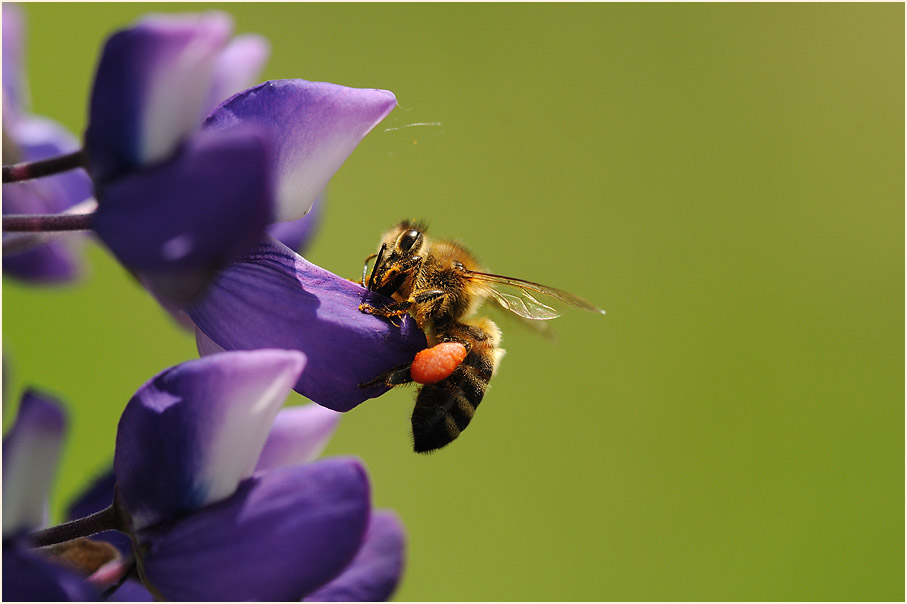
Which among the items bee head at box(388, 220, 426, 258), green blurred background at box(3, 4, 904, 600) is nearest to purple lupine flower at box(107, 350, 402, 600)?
bee head at box(388, 220, 426, 258)

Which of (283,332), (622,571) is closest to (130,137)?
(283,332)

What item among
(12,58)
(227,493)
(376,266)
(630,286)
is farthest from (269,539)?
(630,286)

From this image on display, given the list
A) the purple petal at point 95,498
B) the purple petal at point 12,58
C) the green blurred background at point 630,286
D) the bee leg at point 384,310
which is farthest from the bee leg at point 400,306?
the green blurred background at point 630,286

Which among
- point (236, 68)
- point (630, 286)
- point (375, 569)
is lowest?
point (630, 286)

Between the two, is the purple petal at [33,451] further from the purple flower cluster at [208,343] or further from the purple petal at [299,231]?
the purple petal at [299,231]

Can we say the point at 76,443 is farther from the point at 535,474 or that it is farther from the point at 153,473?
the point at 153,473

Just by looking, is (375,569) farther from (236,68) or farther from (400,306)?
(236,68)
